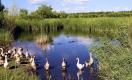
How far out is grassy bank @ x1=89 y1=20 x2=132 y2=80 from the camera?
6.97 metres

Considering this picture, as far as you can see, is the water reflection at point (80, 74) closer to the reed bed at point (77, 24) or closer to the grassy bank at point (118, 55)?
the grassy bank at point (118, 55)

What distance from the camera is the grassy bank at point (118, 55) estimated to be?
6.97m

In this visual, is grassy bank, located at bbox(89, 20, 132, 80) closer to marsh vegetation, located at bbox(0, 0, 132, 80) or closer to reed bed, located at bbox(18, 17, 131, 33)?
marsh vegetation, located at bbox(0, 0, 132, 80)

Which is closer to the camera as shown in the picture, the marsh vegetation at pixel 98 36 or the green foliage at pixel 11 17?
the marsh vegetation at pixel 98 36

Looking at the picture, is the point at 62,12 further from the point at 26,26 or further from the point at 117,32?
the point at 117,32

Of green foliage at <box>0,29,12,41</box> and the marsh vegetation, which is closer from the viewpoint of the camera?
the marsh vegetation

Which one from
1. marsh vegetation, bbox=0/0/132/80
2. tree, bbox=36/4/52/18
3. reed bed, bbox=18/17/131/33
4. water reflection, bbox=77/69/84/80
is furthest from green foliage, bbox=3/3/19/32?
tree, bbox=36/4/52/18

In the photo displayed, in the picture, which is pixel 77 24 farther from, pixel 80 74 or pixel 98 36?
pixel 80 74

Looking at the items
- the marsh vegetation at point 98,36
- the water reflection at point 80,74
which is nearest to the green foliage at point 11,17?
the marsh vegetation at point 98,36

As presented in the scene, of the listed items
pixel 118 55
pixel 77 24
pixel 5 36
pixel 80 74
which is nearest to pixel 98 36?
pixel 77 24

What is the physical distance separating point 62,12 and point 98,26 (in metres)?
37.2

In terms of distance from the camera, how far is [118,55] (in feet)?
26.4

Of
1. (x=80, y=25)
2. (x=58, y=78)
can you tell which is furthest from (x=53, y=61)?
(x=80, y=25)

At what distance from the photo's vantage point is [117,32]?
9.00 metres
